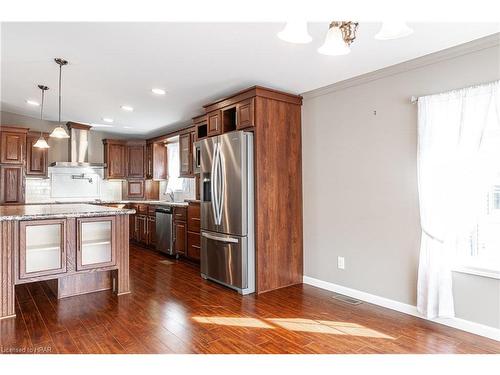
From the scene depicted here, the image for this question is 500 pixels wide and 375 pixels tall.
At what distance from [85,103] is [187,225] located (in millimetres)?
2527

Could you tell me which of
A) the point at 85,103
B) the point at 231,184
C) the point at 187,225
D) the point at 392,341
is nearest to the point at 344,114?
the point at 231,184

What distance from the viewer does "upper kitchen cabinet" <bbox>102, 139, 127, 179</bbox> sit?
23.9ft

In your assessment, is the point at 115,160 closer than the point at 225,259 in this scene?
No

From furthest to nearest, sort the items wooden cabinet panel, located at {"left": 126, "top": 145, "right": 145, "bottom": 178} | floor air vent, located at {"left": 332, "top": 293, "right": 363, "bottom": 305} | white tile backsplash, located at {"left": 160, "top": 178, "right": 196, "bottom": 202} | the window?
1. wooden cabinet panel, located at {"left": 126, "top": 145, "right": 145, "bottom": 178}
2. white tile backsplash, located at {"left": 160, "top": 178, "right": 196, "bottom": 202}
3. floor air vent, located at {"left": 332, "top": 293, "right": 363, "bottom": 305}
4. the window

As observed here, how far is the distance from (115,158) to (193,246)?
3.40 metres

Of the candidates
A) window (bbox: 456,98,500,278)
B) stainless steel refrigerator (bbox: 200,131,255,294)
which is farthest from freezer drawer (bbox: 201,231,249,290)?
window (bbox: 456,98,500,278)

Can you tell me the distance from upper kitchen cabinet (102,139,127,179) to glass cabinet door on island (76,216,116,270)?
392 cm

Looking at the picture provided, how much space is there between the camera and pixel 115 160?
7336 mm

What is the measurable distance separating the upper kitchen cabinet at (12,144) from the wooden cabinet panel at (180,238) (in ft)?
11.0

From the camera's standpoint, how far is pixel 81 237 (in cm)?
351

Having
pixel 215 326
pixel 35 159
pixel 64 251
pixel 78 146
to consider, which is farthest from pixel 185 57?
pixel 35 159

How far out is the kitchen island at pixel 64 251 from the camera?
3.11 m

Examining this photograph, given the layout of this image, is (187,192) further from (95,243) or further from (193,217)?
(95,243)

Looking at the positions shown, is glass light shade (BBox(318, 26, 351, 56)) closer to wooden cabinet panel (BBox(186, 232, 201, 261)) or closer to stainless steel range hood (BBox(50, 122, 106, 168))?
wooden cabinet panel (BBox(186, 232, 201, 261))
